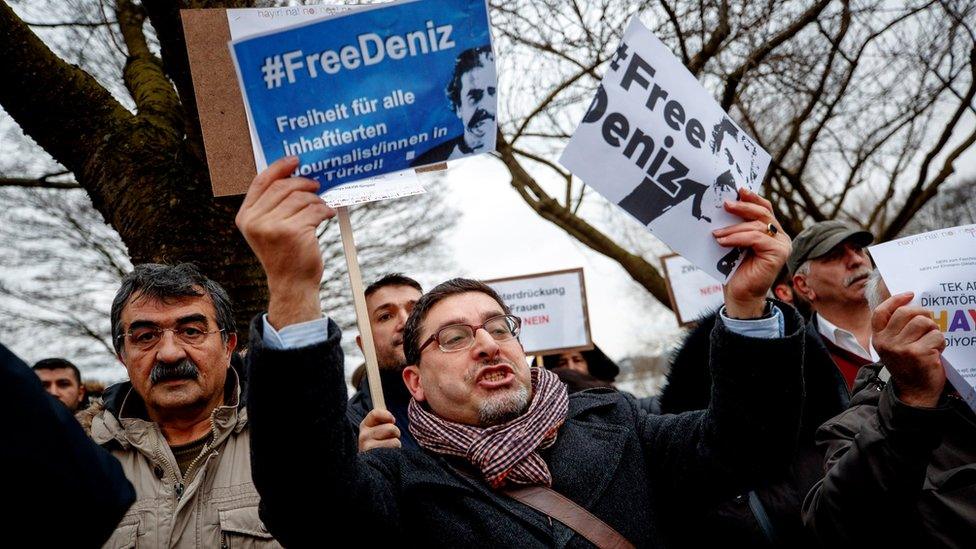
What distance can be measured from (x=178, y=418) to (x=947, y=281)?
246 cm

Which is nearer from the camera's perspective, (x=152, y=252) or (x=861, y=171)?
(x=152, y=252)

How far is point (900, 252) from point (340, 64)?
1.69 m

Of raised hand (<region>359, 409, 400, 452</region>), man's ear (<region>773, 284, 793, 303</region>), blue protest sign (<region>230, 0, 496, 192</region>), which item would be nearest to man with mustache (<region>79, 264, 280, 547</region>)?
raised hand (<region>359, 409, 400, 452</region>)

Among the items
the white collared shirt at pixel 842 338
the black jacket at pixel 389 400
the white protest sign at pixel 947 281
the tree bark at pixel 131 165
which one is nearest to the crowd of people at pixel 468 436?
the white protest sign at pixel 947 281

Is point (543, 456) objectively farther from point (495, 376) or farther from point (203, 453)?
point (203, 453)

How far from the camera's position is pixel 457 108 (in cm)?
198

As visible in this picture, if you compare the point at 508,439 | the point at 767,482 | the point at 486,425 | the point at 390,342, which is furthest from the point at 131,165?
the point at 767,482

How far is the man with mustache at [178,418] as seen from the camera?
2342 millimetres

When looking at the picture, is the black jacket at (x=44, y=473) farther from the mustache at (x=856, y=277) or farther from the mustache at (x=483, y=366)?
the mustache at (x=856, y=277)

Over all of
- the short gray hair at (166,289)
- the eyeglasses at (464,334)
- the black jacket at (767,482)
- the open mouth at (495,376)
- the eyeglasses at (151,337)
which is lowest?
the black jacket at (767,482)

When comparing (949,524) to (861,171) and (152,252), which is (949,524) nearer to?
(152,252)

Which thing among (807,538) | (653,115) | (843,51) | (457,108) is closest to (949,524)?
(807,538)

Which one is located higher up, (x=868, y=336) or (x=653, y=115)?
(x=653, y=115)

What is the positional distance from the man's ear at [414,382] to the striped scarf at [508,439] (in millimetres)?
146
